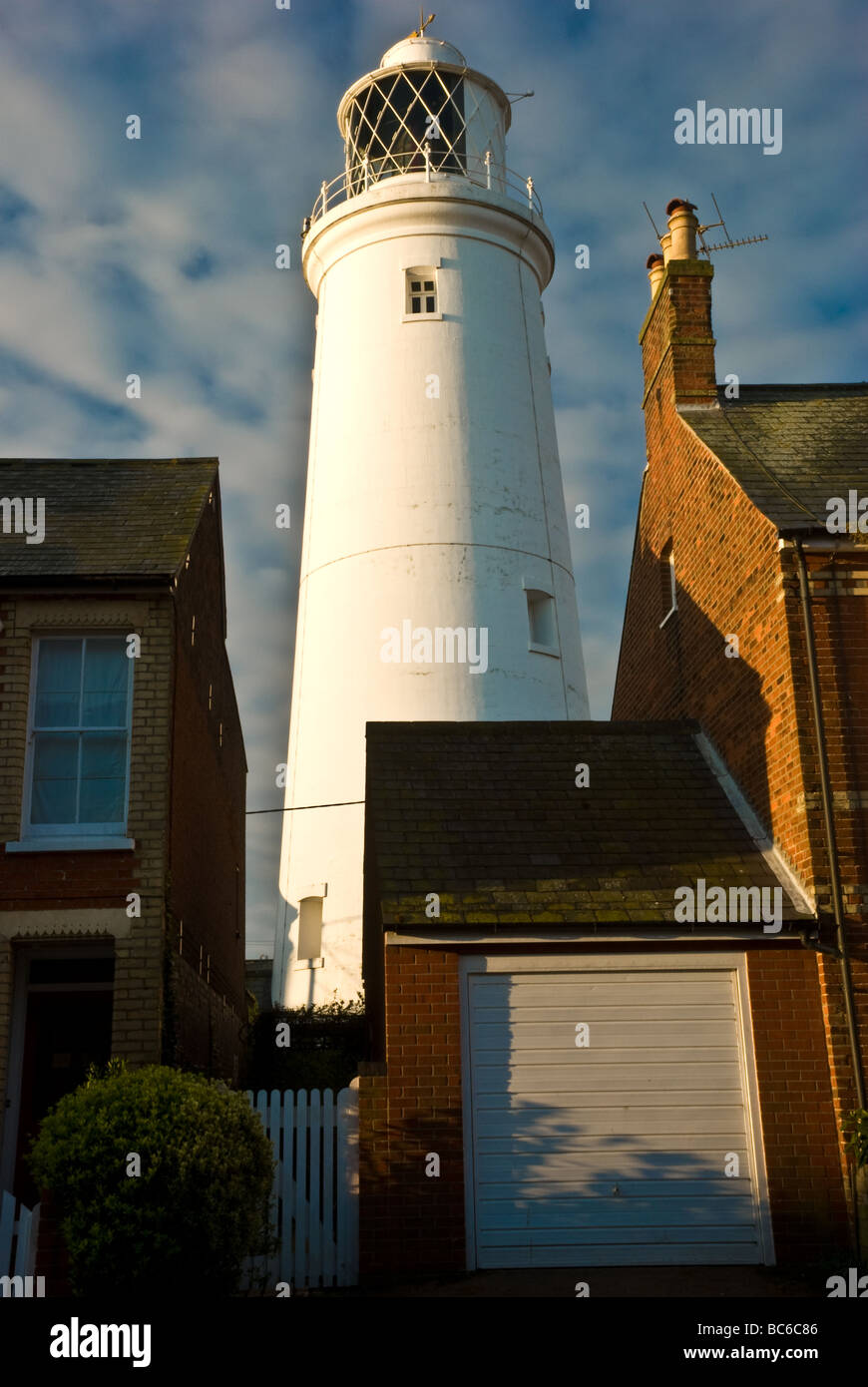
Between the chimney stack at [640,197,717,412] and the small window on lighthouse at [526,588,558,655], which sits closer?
the chimney stack at [640,197,717,412]

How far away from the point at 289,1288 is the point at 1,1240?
2535 millimetres

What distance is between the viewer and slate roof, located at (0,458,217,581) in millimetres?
14492

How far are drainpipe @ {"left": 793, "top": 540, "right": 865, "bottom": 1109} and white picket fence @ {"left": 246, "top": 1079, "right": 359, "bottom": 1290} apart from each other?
4750 millimetres

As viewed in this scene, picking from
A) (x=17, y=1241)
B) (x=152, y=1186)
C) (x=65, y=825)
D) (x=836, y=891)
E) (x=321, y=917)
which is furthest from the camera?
(x=321, y=917)

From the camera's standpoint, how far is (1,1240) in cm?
1120

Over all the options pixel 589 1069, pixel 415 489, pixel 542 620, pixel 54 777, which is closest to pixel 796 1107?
pixel 589 1069

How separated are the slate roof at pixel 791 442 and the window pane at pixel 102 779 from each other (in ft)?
24.5

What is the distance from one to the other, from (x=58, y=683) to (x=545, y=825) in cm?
550

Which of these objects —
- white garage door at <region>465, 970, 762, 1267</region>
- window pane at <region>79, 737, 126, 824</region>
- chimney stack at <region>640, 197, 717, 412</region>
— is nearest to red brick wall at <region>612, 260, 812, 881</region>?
chimney stack at <region>640, 197, 717, 412</region>

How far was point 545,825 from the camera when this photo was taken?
14.4 m

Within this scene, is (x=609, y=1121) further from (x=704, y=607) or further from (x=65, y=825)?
(x=704, y=607)

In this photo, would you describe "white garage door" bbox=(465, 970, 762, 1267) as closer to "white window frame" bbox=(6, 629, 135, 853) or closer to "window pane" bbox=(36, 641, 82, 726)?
"white window frame" bbox=(6, 629, 135, 853)

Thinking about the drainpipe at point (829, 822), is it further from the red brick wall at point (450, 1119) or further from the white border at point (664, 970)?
the white border at point (664, 970)

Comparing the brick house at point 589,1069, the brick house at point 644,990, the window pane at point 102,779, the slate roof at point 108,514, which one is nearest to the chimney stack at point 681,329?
the brick house at point 644,990
